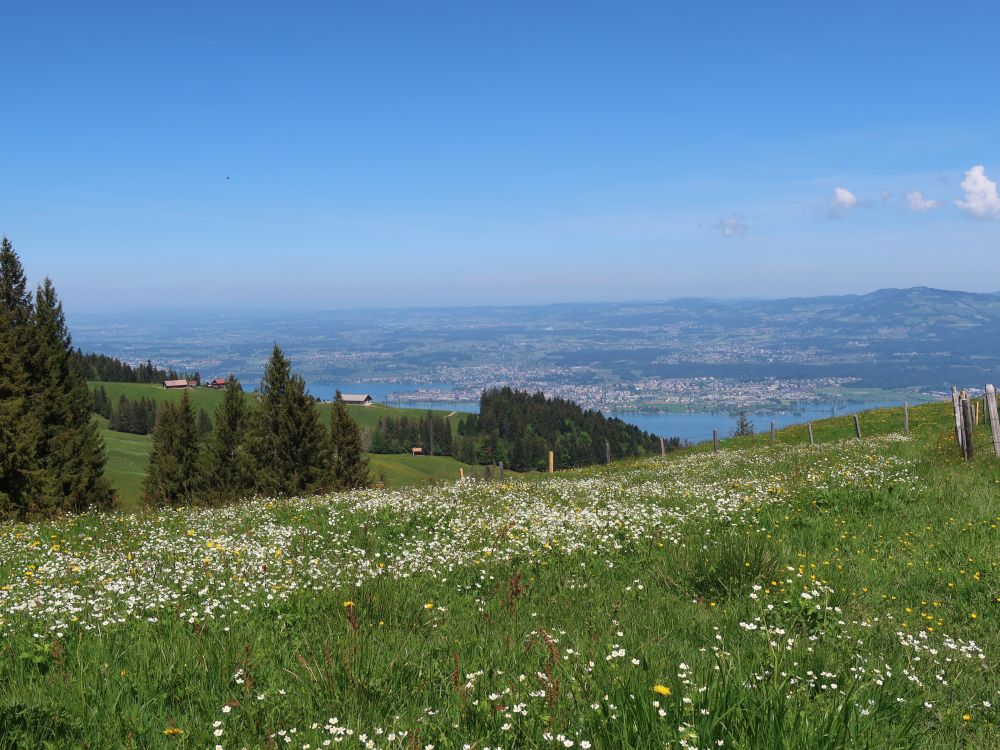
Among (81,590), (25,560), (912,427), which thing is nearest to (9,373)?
(25,560)

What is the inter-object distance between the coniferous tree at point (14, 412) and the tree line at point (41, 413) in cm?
4

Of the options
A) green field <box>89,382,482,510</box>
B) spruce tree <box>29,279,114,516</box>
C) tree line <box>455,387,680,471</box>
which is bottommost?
tree line <box>455,387,680,471</box>

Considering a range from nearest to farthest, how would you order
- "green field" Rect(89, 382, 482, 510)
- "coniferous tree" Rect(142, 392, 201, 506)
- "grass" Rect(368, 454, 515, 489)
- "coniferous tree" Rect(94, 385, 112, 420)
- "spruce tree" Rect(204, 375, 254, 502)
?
"spruce tree" Rect(204, 375, 254, 502)
"coniferous tree" Rect(142, 392, 201, 506)
"green field" Rect(89, 382, 482, 510)
"grass" Rect(368, 454, 515, 489)
"coniferous tree" Rect(94, 385, 112, 420)

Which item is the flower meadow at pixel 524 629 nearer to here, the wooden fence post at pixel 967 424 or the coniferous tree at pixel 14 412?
the wooden fence post at pixel 967 424

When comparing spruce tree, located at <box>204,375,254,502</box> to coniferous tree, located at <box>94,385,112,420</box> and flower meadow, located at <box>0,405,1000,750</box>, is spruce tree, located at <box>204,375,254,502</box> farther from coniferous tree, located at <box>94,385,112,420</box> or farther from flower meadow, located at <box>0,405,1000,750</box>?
coniferous tree, located at <box>94,385,112,420</box>

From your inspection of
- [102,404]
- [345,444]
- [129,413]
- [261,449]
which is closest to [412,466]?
[129,413]

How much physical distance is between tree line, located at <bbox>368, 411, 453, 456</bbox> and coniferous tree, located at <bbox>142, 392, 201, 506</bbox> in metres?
111

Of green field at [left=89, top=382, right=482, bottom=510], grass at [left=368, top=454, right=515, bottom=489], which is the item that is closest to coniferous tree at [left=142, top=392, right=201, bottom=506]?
green field at [left=89, top=382, right=482, bottom=510]

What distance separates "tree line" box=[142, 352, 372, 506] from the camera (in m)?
54.5

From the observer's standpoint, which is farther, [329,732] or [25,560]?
[25,560]

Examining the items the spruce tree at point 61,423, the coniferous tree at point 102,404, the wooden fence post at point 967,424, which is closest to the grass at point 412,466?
the spruce tree at point 61,423

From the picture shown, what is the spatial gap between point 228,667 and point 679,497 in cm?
1092

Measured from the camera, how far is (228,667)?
5.43m

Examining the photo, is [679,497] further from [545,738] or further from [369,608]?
[545,738]
